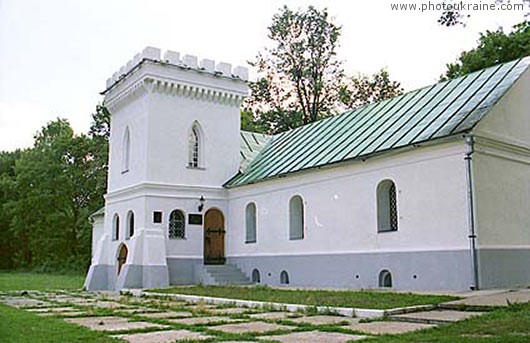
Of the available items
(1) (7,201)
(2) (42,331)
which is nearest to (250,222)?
(2) (42,331)

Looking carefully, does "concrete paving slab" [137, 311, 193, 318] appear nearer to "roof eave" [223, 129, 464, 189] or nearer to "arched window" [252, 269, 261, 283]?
"roof eave" [223, 129, 464, 189]

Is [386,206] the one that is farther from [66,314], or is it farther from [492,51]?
[492,51]

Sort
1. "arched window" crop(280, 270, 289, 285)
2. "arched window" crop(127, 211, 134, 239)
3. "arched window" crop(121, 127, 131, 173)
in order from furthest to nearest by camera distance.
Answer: "arched window" crop(121, 127, 131, 173) → "arched window" crop(127, 211, 134, 239) → "arched window" crop(280, 270, 289, 285)

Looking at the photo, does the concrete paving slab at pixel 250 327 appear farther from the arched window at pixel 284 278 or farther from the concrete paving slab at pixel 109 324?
the arched window at pixel 284 278

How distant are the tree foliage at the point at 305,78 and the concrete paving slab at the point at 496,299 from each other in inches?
1073

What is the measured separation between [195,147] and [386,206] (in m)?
9.30

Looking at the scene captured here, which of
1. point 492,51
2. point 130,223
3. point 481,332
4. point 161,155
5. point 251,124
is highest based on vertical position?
point 492,51

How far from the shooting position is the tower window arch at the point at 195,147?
76.4 ft

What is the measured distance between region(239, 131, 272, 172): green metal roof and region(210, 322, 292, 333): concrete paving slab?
601 inches

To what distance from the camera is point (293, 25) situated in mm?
38781

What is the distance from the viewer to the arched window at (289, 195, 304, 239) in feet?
66.7

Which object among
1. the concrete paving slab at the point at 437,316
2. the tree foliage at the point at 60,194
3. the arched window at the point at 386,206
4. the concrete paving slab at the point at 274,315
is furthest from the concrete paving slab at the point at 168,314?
the tree foliage at the point at 60,194

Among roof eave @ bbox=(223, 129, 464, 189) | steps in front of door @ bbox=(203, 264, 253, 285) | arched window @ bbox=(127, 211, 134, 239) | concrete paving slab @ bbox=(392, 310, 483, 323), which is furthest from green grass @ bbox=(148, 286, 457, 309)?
arched window @ bbox=(127, 211, 134, 239)

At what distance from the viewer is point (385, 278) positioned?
54.6ft
